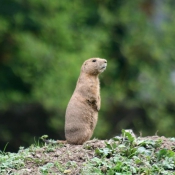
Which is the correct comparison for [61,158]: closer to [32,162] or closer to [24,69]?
[32,162]

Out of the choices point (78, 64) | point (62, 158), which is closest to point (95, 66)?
point (62, 158)

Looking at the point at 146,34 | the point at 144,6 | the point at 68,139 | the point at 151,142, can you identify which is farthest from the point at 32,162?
the point at 144,6

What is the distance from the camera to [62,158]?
791 cm

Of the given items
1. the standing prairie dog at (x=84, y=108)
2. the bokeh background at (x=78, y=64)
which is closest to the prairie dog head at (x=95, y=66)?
the standing prairie dog at (x=84, y=108)

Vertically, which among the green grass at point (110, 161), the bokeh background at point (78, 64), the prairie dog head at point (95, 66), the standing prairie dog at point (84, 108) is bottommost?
the green grass at point (110, 161)

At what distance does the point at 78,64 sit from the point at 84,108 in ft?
30.2

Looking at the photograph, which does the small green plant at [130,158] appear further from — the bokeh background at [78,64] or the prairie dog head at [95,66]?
the bokeh background at [78,64]

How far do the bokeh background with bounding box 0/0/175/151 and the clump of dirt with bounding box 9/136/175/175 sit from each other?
742 cm

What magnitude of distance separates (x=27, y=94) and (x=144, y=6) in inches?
284

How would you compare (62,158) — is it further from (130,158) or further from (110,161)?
(130,158)

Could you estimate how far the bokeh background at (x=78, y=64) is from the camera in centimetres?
1659

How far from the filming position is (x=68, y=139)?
8539 mm

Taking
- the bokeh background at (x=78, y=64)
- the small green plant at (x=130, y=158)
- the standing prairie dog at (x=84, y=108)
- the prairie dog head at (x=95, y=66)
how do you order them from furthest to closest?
1. the bokeh background at (x=78, y=64)
2. the prairie dog head at (x=95, y=66)
3. the standing prairie dog at (x=84, y=108)
4. the small green plant at (x=130, y=158)

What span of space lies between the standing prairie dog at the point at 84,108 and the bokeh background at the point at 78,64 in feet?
23.4
